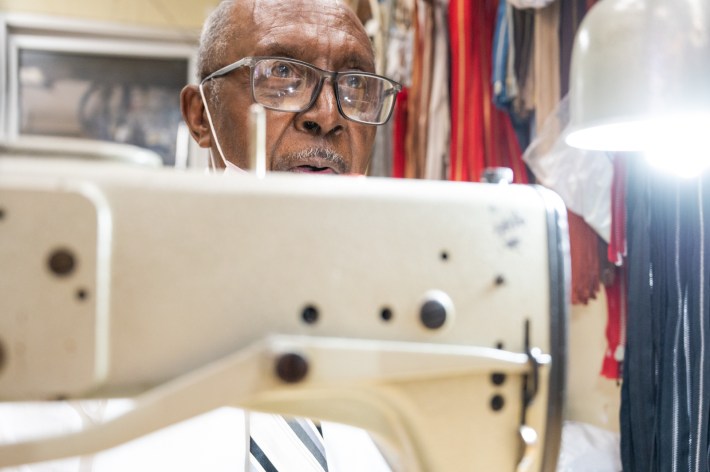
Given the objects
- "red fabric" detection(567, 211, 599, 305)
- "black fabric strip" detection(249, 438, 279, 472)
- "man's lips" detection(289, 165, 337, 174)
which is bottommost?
"black fabric strip" detection(249, 438, 279, 472)

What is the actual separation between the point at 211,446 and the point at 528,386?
25.5 inches

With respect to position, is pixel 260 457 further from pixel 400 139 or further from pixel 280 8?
pixel 400 139

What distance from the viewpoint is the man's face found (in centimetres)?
109

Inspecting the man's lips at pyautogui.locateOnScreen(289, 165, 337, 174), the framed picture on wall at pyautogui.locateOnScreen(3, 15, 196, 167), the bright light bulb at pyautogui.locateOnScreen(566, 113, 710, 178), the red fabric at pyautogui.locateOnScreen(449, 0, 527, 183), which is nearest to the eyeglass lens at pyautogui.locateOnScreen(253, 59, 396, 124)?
the man's lips at pyautogui.locateOnScreen(289, 165, 337, 174)

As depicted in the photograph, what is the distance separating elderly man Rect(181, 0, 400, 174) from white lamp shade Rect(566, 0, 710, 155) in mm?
465

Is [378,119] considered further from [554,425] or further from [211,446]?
[554,425]

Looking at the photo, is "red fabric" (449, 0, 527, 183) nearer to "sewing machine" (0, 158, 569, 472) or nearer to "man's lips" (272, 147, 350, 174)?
"man's lips" (272, 147, 350, 174)

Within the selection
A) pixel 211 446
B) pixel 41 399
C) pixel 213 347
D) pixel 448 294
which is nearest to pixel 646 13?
pixel 448 294

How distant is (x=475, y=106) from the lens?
1.75 meters

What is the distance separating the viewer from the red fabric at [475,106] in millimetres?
1728

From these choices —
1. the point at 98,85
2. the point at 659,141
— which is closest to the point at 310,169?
the point at 659,141

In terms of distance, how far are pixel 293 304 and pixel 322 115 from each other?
2.18 feet

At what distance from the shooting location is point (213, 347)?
48 centimetres

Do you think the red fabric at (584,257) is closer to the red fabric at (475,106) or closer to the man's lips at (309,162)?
the red fabric at (475,106)
